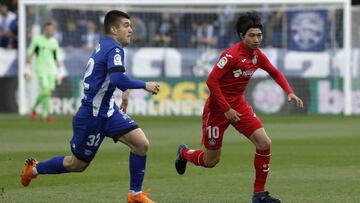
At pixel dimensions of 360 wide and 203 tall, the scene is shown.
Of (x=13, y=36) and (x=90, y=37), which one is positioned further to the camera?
(x=13, y=36)

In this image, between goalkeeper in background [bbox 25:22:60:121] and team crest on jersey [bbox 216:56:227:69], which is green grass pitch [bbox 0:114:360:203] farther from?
goalkeeper in background [bbox 25:22:60:121]

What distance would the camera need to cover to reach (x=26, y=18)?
1172 inches

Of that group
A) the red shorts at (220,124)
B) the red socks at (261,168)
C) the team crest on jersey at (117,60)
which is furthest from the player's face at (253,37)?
the team crest on jersey at (117,60)

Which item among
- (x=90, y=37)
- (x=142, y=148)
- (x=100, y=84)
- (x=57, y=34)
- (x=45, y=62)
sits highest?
(x=57, y=34)

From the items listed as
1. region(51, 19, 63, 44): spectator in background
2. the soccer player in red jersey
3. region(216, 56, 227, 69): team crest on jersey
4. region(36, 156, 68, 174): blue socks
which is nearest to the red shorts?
the soccer player in red jersey

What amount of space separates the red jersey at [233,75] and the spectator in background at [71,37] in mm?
Result: 18562

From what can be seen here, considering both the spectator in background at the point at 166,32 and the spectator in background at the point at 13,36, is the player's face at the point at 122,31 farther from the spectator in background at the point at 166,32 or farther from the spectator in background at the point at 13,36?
the spectator in background at the point at 13,36

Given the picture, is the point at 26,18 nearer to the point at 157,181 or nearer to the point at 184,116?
the point at 184,116

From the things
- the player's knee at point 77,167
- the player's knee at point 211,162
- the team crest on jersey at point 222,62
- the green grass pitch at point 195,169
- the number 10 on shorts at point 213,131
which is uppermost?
the team crest on jersey at point 222,62

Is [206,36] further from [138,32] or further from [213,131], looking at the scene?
[213,131]

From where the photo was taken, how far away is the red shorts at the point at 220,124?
10719mm

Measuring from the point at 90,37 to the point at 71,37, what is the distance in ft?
1.84

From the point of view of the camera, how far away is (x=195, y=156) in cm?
1211

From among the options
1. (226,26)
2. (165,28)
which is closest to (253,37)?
(165,28)
